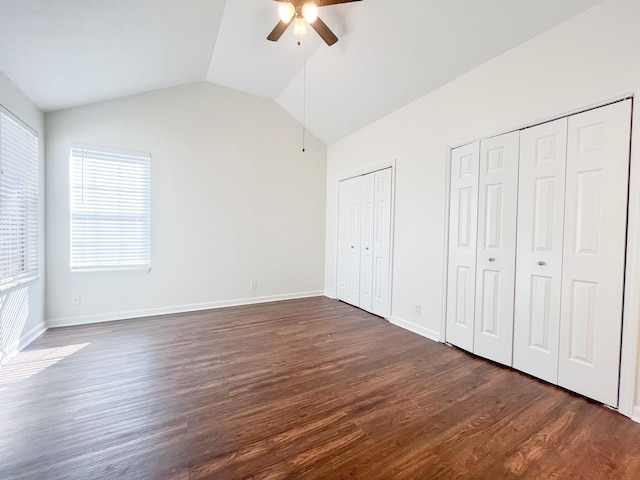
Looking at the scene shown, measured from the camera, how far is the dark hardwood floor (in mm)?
1436

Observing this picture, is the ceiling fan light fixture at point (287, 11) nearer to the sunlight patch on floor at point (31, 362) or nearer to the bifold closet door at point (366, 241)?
the bifold closet door at point (366, 241)

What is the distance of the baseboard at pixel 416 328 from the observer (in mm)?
3169

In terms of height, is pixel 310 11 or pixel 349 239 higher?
pixel 310 11

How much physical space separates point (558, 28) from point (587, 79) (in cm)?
51

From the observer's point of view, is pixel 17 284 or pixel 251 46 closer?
pixel 17 284

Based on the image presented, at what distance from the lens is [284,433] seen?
1668 mm

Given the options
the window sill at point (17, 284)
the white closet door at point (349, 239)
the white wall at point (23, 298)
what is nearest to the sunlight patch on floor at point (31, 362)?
the white wall at point (23, 298)

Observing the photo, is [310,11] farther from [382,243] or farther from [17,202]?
[17,202]

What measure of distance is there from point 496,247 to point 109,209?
4.72m

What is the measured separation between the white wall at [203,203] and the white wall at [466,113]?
51.1 inches

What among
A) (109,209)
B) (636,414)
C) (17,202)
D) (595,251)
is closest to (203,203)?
(109,209)

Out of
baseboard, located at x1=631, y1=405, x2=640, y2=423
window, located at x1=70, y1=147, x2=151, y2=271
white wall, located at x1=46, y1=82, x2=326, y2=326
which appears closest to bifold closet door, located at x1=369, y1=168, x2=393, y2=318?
white wall, located at x1=46, y1=82, x2=326, y2=326

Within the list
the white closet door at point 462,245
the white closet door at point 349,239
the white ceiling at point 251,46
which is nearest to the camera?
the white ceiling at point 251,46

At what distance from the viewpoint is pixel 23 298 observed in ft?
9.35
